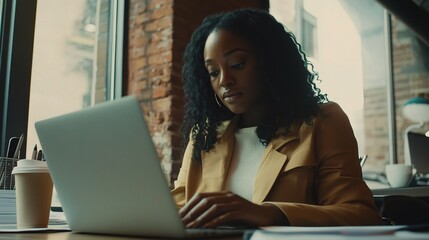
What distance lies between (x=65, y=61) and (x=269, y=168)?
1460mm

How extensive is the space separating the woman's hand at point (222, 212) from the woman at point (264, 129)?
0.21 meters

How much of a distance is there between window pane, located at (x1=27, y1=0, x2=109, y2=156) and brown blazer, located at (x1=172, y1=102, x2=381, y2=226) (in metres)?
1.11

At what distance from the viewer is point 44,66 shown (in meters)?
2.19

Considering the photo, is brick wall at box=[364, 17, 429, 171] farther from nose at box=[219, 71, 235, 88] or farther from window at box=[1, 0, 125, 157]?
nose at box=[219, 71, 235, 88]

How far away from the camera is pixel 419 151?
119 inches

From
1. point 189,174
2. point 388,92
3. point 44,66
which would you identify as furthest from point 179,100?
point 388,92

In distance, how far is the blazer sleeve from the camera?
1001mm

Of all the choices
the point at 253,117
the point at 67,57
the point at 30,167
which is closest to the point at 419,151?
the point at 253,117

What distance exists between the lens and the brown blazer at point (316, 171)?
1139 millimetres

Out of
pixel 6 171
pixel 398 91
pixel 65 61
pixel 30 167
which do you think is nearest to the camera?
pixel 30 167

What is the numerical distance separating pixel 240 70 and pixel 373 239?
89 centimetres

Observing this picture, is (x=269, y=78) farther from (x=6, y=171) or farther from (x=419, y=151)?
(x=419, y=151)

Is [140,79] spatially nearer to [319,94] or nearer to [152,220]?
[319,94]

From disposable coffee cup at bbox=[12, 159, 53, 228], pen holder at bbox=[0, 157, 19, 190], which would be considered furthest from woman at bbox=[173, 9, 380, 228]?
pen holder at bbox=[0, 157, 19, 190]
